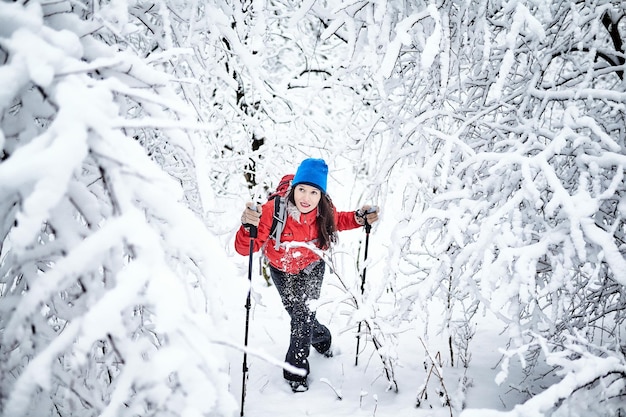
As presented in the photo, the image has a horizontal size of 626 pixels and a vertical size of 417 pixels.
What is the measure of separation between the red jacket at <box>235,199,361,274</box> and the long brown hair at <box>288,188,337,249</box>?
5 cm

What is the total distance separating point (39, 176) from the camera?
2.63 ft

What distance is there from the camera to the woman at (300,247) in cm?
297

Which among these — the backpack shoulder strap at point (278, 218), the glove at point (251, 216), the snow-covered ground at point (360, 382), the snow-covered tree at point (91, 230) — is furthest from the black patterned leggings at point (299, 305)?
the snow-covered tree at point (91, 230)

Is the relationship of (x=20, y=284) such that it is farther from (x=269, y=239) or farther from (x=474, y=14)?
(x=474, y=14)

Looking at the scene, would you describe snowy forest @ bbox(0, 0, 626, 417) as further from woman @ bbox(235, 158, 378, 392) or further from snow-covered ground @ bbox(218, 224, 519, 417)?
woman @ bbox(235, 158, 378, 392)

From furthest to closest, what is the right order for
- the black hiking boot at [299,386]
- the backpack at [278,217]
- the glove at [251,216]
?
the black hiking boot at [299,386] → the backpack at [278,217] → the glove at [251,216]

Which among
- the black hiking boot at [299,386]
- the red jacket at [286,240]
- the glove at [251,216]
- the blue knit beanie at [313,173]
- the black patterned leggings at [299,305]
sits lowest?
the black hiking boot at [299,386]

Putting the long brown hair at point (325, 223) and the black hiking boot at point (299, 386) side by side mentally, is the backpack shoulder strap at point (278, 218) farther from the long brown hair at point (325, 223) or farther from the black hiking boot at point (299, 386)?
the black hiking boot at point (299, 386)

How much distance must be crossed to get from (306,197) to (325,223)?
345 millimetres

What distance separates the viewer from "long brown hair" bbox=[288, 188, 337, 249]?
3.15 m

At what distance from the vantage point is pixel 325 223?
3164 mm

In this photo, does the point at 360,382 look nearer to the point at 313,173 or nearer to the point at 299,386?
the point at 299,386

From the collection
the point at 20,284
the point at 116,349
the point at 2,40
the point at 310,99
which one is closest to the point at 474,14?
the point at 310,99

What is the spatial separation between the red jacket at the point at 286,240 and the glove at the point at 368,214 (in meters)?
0.40
